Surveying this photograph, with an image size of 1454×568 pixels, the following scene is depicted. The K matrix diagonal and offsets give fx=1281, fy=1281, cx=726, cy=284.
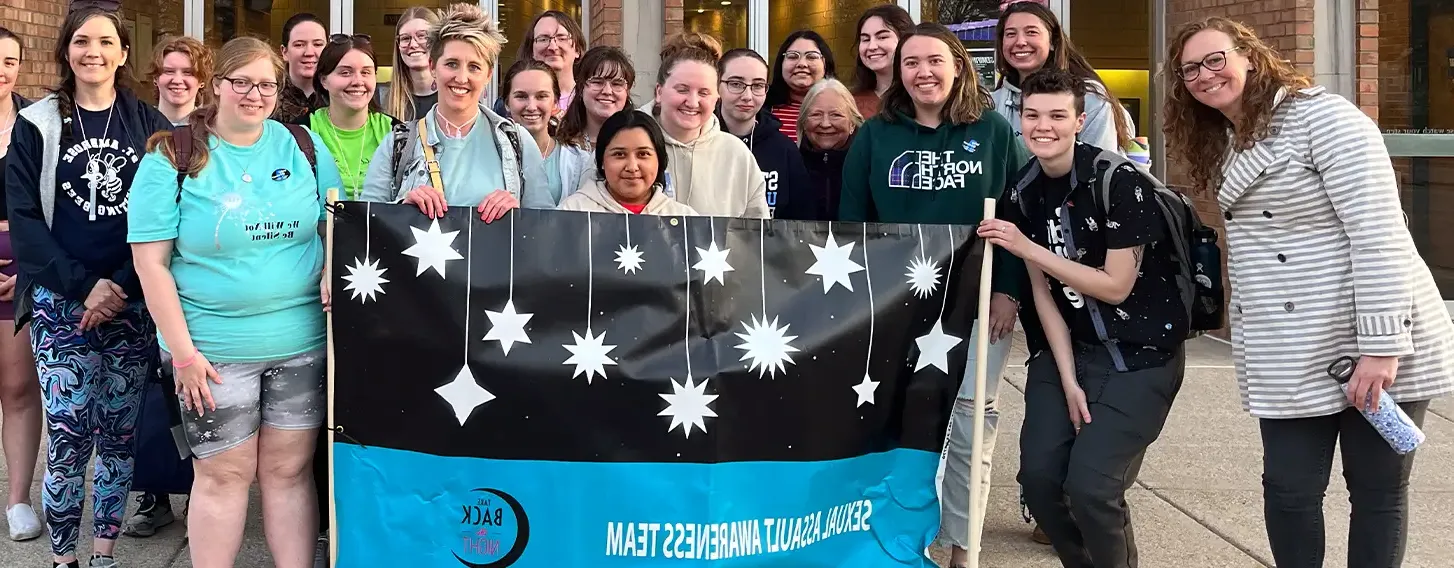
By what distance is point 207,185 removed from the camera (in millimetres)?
3670

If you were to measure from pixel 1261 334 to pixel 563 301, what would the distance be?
204cm

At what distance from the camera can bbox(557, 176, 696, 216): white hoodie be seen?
4078mm

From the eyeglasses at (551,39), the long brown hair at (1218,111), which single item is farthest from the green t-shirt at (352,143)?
the long brown hair at (1218,111)

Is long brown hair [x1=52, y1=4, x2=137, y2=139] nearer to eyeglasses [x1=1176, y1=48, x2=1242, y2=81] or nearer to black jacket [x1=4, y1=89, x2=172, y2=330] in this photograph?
black jacket [x1=4, y1=89, x2=172, y2=330]

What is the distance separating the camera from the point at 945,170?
4.41 m

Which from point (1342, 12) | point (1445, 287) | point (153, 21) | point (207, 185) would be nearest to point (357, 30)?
point (153, 21)

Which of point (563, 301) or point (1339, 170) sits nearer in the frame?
point (1339, 170)

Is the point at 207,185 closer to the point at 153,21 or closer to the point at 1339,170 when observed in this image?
the point at 1339,170

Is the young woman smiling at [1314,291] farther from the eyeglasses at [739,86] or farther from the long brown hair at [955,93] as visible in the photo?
the eyeglasses at [739,86]

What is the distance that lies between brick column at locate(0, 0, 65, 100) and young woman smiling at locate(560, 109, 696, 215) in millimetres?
5529

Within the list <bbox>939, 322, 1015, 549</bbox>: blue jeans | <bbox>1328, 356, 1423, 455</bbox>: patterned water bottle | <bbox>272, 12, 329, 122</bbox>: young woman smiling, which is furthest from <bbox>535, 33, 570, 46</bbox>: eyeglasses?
<bbox>1328, 356, 1423, 455</bbox>: patterned water bottle

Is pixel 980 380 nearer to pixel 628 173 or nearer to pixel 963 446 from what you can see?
pixel 963 446

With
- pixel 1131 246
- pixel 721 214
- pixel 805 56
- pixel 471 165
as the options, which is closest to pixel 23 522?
pixel 471 165

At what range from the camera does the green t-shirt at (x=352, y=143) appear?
452cm
